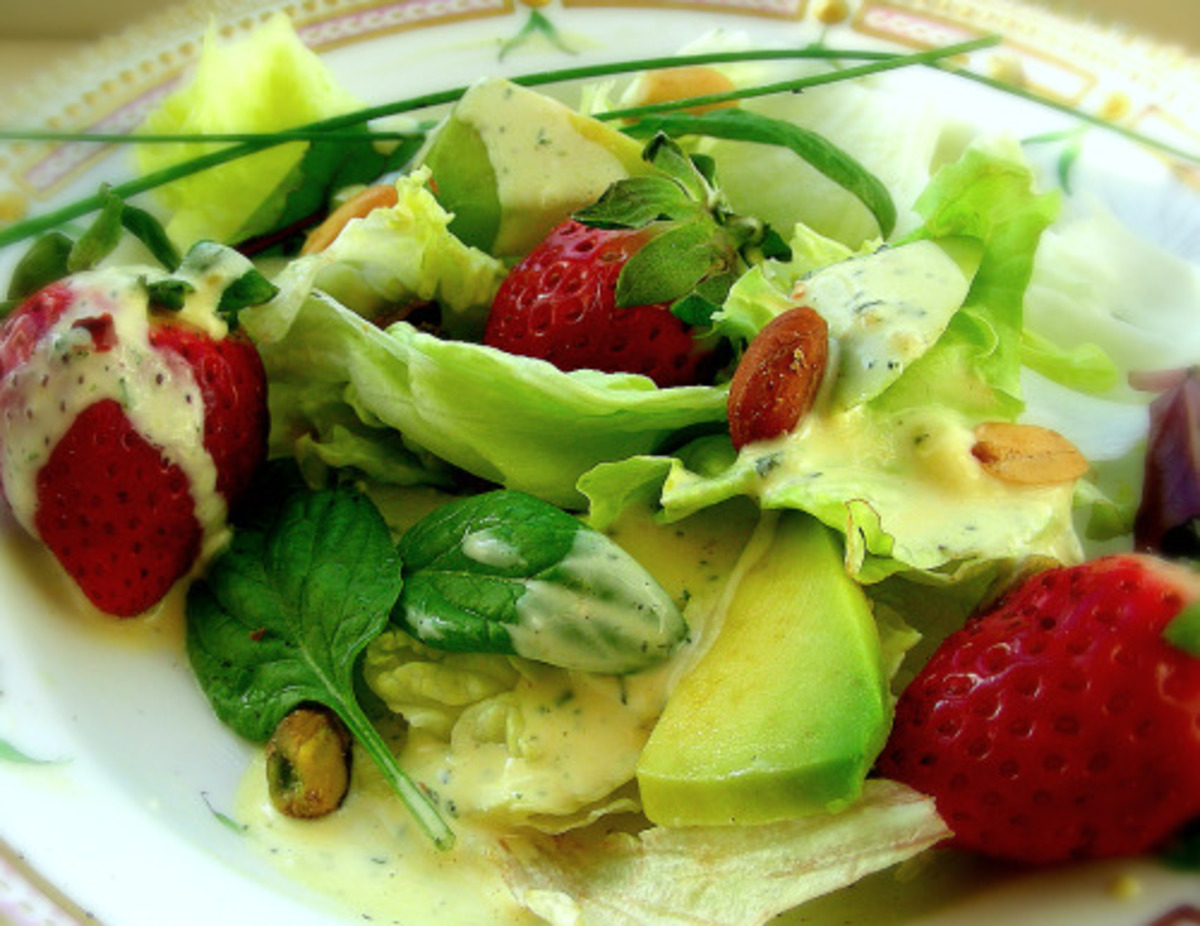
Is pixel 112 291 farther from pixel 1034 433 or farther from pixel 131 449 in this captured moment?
pixel 1034 433

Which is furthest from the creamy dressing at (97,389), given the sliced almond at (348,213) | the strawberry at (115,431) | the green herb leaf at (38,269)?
the sliced almond at (348,213)

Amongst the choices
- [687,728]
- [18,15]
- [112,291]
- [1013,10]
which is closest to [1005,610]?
[687,728]

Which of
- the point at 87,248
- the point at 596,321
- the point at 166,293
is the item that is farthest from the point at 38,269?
the point at 596,321

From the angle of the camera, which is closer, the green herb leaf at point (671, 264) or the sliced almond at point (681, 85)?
the green herb leaf at point (671, 264)

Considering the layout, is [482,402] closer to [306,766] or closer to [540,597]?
[540,597]

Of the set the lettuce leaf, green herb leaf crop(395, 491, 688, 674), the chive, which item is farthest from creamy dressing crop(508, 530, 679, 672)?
the lettuce leaf

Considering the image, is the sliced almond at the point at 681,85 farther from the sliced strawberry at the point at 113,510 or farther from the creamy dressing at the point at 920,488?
the sliced strawberry at the point at 113,510
